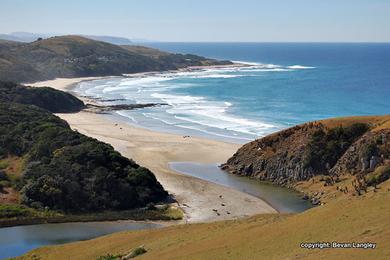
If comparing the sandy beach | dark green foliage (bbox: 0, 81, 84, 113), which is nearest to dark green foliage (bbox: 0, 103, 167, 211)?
the sandy beach

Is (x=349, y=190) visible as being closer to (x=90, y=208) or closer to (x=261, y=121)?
(x=90, y=208)

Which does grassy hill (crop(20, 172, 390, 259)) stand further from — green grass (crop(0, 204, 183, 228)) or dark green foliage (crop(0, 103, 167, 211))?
dark green foliage (crop(0, 103, 167, 211))

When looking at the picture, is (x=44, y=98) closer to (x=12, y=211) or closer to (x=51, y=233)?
(x=12, y=211)

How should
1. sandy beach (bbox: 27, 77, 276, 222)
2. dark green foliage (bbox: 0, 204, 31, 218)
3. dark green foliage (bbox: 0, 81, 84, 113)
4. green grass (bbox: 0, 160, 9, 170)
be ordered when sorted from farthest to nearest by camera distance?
dark green foliage (bbox: 0, 81, 84, 113)
green grass (bbox: 0, 160, 9, 170)
sandy beach (bbox: 27, 77, 276, 222)
dark green foliage (bbox: 0, 204, 31, 218)

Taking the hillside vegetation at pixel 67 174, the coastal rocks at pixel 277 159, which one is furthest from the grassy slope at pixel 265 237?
the coastal rocks at pixel 277 159

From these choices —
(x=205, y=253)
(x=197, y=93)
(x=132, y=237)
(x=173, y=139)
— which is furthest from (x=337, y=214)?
(x=197, y=93)

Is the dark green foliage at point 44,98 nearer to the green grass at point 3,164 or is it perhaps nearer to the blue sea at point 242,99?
the blue sea at point 242,99
